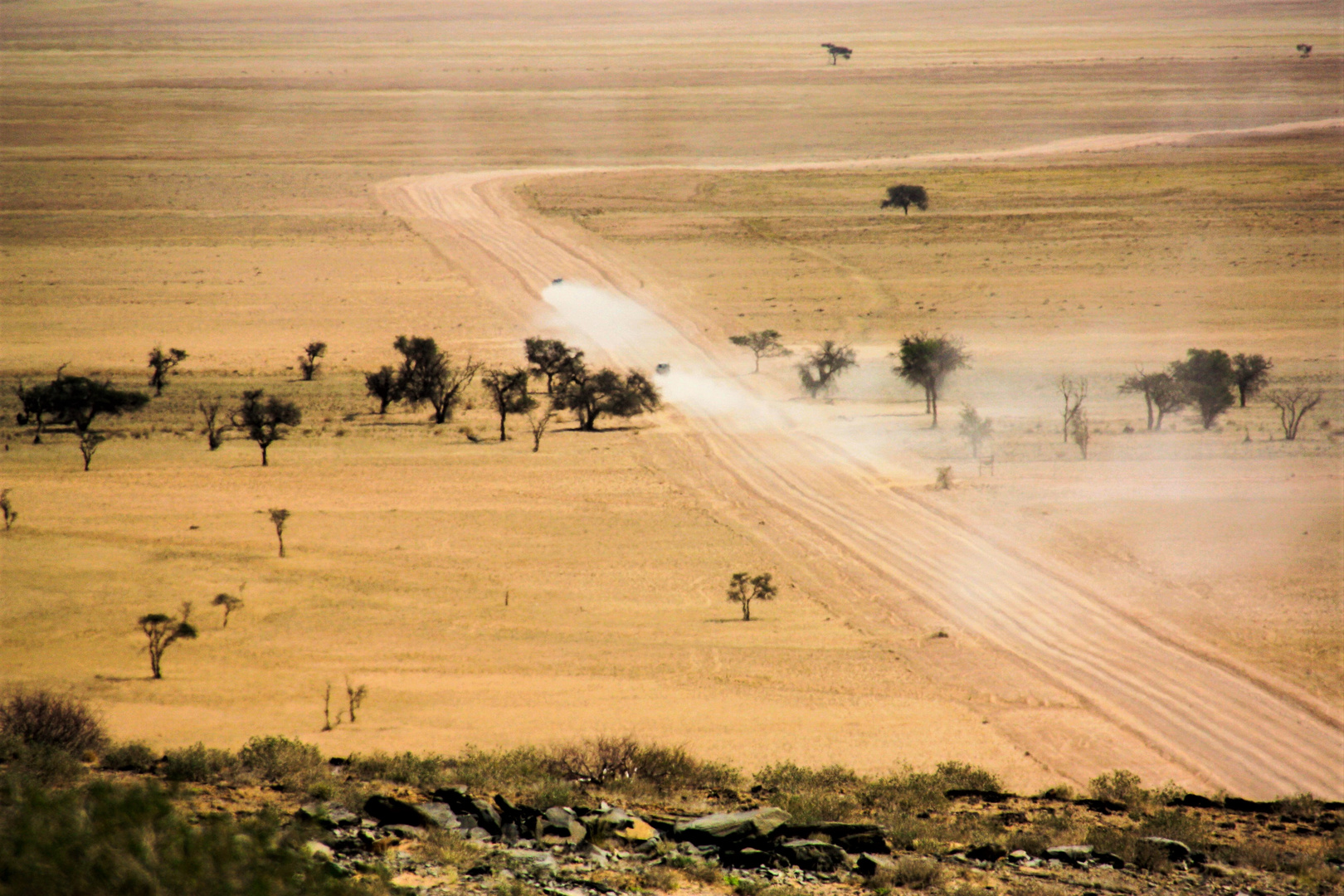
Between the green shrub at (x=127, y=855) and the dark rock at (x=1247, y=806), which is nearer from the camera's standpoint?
the green shrub at (x=127, y=855)

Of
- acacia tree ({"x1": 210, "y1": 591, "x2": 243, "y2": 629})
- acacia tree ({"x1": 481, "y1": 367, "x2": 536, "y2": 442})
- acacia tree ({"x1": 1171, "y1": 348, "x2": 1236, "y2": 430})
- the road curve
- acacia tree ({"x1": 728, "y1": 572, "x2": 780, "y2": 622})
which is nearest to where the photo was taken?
the road curve

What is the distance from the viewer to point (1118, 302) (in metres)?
67.6

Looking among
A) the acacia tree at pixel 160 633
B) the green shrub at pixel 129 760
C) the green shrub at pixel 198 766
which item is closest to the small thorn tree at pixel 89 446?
the acacia tree at pixel 160 633

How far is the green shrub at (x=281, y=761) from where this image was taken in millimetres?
15164

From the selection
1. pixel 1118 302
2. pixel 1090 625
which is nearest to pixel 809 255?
pixel 1118 302

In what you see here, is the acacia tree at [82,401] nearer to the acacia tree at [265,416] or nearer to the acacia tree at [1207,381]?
the acacia tree at [265,416]

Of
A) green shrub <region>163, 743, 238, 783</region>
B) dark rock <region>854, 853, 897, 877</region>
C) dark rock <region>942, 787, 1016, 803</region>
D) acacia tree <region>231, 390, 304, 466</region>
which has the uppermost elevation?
acacia tree <region>231, 390, 304, 466</region>

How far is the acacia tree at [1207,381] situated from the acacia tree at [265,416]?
35818 mm

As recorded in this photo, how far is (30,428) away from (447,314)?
25350 millimetres

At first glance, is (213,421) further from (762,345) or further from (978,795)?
(978,795)

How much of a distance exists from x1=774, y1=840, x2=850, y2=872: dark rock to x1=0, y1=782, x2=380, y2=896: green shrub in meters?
6.39

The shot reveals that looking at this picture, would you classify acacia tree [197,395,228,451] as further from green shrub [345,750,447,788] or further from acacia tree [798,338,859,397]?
green shrub [345,750,447,788]

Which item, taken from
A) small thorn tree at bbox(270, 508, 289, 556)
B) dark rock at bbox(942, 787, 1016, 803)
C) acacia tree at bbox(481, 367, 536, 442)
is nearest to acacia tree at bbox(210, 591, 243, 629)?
small thorn tree at bbox(270, 508, 289, 556)

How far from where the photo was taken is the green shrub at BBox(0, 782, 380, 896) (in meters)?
7.01
